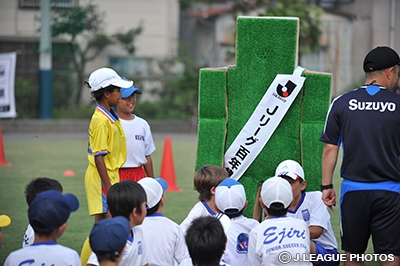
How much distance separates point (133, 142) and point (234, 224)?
1405 mm

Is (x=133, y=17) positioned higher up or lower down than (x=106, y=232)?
higher up

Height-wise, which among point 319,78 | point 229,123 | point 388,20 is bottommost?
point 229,123

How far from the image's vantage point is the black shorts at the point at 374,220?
439 cm

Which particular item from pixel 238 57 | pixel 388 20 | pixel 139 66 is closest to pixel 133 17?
pixel 139 66

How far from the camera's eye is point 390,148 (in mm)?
4402

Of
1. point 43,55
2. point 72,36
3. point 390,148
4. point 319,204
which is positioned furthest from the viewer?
point 72,36

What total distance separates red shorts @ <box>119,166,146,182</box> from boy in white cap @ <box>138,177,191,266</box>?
1.13 m

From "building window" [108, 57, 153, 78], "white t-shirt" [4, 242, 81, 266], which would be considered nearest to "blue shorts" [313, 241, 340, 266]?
"white t-shirt" [4, 242, 81, 266]

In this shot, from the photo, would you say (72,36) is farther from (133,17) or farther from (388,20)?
(388,20)

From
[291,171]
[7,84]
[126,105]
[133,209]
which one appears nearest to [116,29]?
[7,84]

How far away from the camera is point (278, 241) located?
4.21m

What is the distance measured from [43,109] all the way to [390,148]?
18565 mm

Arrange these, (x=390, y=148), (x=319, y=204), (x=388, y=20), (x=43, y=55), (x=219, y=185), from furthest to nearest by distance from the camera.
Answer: (x=43, y=55), (x=388, y=20), (x=319, y=204), (x=219, y=185), (x=390, y=148)

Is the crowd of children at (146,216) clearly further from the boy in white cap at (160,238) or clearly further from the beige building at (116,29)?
the beige building at (116,29)
